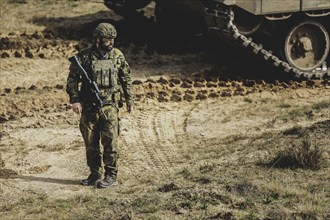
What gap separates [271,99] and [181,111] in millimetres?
1546

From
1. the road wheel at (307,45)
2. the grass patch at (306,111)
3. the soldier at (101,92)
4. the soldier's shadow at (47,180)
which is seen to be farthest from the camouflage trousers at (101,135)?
the road wheel at (307,45)

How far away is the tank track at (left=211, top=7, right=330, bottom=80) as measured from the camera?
13.1 meters

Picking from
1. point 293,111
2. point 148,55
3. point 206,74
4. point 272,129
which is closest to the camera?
point 272,129

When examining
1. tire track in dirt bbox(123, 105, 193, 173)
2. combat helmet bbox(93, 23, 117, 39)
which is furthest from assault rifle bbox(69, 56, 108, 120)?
tire track in dirt bbox(123, 105, 193, 173)

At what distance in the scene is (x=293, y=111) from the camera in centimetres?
1193

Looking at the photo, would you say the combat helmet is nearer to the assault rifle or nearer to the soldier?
the soldier

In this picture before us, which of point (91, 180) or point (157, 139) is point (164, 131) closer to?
point (157, 139)

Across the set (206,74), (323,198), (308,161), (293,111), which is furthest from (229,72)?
(323,198)

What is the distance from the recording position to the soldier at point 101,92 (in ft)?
28.8

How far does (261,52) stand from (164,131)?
2.80 meters

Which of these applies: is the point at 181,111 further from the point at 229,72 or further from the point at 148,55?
the point at 148,55

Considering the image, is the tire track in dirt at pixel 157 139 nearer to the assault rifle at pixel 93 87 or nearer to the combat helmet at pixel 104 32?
the assault rifle at pixel 93 87

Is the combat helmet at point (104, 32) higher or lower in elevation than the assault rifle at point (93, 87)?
higher

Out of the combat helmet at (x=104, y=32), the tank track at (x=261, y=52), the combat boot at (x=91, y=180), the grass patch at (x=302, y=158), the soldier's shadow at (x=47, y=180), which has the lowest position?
the soldier's shadow at (x=47, y=180)
